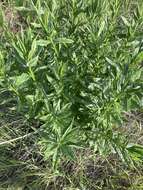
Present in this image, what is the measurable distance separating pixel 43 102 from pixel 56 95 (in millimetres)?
59

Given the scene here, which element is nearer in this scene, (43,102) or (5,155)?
(43,102)

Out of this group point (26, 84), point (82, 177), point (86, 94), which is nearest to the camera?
point (26, 84)

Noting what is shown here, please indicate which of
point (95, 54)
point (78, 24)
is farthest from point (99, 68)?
point (78, 24)

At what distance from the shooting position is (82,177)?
1.97 meters

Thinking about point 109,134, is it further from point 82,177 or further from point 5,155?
point 5,155

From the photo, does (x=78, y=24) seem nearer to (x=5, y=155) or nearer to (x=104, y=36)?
(x=104, y=36)

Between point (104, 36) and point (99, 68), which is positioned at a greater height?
point (104, 36)

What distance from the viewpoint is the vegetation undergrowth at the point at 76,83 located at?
4.78ft

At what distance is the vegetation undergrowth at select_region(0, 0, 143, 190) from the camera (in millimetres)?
1457

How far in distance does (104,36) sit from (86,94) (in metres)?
0.26

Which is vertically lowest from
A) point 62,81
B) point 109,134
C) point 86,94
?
point 109,134

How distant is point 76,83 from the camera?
1.70 meters

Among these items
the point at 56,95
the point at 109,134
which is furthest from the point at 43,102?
the point at 109,134

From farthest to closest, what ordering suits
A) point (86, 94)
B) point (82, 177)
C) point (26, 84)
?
point (82, 177) → point (86, 94) → point (26, 84)
